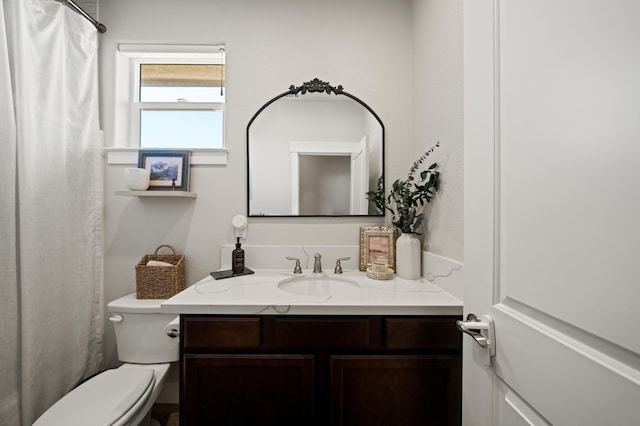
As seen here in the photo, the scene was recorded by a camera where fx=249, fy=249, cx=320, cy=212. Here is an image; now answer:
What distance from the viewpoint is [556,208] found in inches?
16.8

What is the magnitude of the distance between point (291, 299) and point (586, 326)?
0.79 meters

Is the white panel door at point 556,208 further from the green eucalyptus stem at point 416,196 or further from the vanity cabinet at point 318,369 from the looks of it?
the green eucalyptus stem at point 416,196

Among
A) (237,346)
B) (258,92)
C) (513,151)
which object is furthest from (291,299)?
(258,92)

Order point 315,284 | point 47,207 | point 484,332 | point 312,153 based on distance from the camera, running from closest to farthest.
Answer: point 484,332 → point 47,207 → point 315,284 → point 312,153

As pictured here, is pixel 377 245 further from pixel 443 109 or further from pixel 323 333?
pixel 443 109

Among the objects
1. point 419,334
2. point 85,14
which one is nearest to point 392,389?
point 419,334

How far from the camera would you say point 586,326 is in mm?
381

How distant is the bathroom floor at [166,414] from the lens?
4.58 ft

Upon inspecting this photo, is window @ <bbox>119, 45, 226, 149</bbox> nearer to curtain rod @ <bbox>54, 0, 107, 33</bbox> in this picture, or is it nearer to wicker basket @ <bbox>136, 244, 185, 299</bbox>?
curtain rod @ <bbox>54, 0, 107, 33</bbox>

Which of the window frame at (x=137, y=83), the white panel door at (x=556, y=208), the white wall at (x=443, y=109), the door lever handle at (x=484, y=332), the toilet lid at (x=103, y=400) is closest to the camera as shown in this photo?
the white panel door at (x=556, y=208)

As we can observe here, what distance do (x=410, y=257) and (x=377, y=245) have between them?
0.21 meters

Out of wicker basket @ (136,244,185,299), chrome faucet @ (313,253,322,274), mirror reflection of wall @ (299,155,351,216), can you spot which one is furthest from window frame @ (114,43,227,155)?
chrome faucet @ (313,253,322,274)

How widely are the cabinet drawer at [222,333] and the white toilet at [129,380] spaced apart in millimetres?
162

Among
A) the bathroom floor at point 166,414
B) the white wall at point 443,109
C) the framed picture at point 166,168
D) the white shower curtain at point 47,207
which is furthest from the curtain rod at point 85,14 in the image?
the bathroom floor at point 166,414
